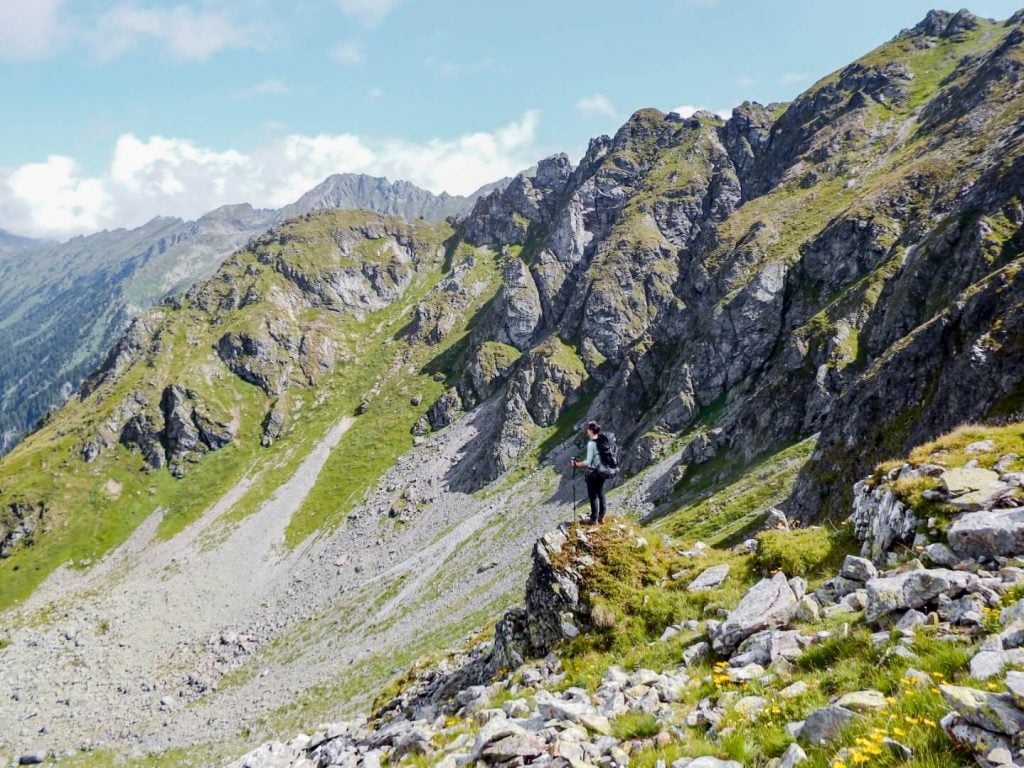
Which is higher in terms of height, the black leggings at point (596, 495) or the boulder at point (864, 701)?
the black leggings at point (596, 495)

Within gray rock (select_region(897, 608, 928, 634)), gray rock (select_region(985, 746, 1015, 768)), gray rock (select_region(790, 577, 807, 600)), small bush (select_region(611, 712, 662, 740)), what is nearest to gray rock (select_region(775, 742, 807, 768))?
gray rock (select_region(985, 746, 1015, 768))

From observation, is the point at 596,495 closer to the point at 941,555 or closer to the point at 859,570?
the point at 859,570

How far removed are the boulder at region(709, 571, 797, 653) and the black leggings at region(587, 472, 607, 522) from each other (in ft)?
21.4

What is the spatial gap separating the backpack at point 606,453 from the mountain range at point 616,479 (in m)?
2.11

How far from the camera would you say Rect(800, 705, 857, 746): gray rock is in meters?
7.17

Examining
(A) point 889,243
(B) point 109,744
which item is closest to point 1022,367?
(A) point 889,243

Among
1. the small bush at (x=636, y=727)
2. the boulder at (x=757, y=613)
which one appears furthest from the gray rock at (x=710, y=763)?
the boulder at (x=757, y=613)

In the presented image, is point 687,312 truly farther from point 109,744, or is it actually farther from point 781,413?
point 109,744

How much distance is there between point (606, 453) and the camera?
2002 cm

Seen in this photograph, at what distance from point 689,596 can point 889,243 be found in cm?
10021

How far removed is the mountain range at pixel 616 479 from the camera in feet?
46.9

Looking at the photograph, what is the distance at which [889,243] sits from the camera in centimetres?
9375

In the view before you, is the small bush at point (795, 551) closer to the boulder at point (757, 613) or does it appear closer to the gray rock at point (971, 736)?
the boulder at point (757, 613)

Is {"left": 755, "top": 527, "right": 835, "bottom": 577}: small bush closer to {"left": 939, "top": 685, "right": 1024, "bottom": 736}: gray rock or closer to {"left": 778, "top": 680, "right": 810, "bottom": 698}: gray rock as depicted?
{"left": 778, "top": 680, "right": 810, "bottom": 698}: gray rock
